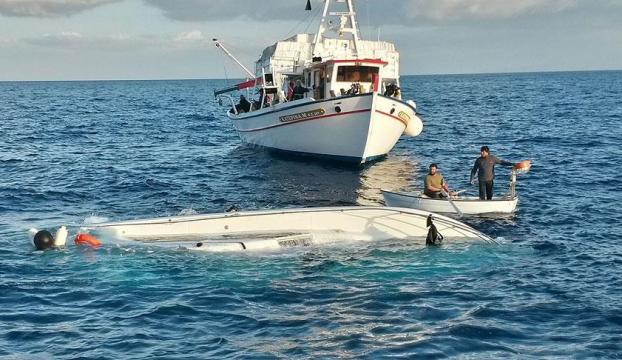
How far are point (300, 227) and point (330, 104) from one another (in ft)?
45.1

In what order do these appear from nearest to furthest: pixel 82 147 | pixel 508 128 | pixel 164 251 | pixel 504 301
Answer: pixel 504 301 < pixel 164 251 < pixel 82 147 < pixel 508 128

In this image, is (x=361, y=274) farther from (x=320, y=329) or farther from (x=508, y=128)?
(x=508, y=128)

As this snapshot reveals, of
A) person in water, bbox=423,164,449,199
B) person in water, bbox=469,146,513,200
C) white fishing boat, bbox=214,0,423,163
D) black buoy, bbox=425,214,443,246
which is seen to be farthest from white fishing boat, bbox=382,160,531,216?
white fishing boat, bbox=214,0,423,163

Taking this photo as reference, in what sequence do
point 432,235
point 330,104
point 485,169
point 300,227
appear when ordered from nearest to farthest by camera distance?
point 432,235
point 300,227
point 485,169
point 330,104

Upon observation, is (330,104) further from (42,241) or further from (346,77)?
(42,241)

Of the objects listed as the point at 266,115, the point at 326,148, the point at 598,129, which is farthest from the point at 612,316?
the point at 598,129

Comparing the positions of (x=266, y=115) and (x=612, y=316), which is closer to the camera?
(x=612, y=316)

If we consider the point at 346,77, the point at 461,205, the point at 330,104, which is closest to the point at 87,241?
the point at 461,205

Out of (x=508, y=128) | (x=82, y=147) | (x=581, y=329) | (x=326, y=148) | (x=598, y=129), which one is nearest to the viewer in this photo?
(x=581, y=329)

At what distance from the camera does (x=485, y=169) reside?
842 inches

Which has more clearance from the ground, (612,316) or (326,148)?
(326,148)

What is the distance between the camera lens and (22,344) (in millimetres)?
11156

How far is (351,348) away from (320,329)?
94 cm

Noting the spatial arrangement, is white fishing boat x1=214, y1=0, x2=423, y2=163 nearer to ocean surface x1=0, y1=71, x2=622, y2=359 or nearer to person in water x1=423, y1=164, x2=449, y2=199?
ocean surface x1=0, y1=71, x2=622, y2=359
